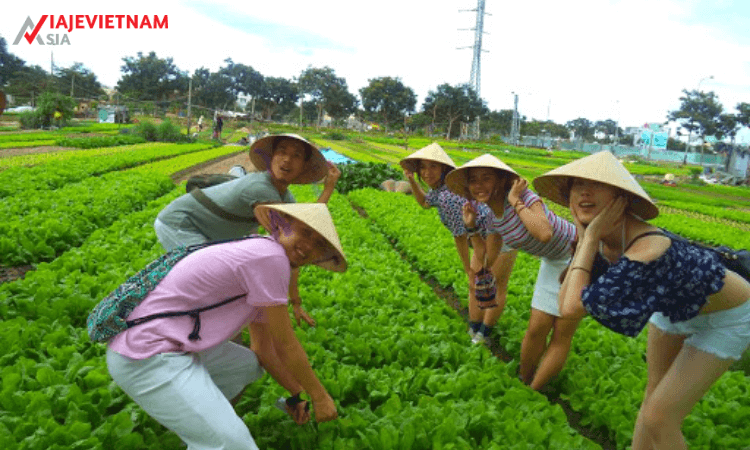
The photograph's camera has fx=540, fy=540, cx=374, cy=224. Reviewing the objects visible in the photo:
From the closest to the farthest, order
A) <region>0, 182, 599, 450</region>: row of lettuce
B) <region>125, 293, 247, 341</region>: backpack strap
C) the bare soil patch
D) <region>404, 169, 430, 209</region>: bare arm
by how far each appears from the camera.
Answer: <region>125, 293, 247, 341</region>: backpack strap < <region>0, 182, 599, 450</region>: row of lettuce < <region>404, 169, 430, 209</region>: bare arm < the bare soil patch

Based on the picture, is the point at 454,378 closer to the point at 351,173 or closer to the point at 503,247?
the point at 503,247

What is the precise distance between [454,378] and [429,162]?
7.23ft

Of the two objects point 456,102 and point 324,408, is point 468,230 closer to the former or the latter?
point 324,408

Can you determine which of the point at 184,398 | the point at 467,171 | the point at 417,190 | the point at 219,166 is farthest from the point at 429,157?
the point at 219,166

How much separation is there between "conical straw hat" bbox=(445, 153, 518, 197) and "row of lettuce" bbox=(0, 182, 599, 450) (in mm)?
1314

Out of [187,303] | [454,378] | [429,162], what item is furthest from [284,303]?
[429,162]

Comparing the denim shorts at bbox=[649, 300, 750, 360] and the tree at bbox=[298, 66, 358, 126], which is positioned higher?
the tree at bbox=[298, 66, 358, 126]

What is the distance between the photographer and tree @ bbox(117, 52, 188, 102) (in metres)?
71.4

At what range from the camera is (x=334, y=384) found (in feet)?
12.1

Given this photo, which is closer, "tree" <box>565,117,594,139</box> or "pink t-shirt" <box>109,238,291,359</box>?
"pink t-shirt" <box>109,238,291,359</box>

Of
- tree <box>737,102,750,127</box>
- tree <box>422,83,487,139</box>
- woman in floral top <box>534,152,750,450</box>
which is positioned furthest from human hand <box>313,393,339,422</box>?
tree <box>737,102,750,127</box>

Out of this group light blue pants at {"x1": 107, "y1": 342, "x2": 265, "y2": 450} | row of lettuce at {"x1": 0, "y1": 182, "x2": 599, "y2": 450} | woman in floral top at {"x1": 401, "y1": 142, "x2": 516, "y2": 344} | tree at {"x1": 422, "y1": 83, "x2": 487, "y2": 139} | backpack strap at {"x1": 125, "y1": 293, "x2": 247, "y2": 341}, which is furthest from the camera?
tree at {"x1": 422, "y1": 83, "x2": 487, "y2": 139}

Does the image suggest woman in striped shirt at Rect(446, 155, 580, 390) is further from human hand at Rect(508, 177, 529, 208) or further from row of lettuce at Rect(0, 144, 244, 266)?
row of lettuce at Rect(0, 144, 244, 266)

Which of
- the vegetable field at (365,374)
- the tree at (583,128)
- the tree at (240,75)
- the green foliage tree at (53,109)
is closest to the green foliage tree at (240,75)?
the tree at (240,75)
